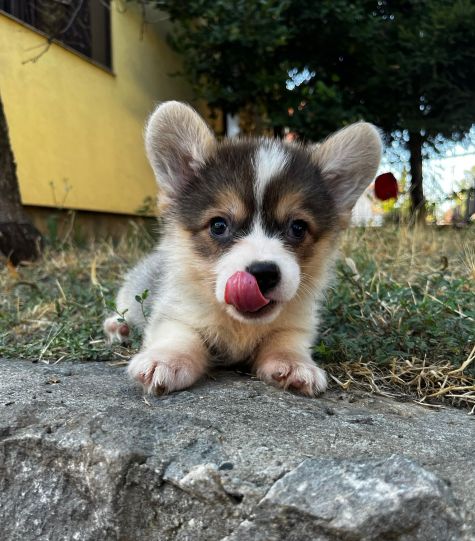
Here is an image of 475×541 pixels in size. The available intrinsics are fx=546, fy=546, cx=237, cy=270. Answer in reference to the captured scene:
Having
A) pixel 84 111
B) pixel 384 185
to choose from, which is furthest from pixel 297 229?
pixel 84 111

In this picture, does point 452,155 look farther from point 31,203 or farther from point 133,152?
point 31,203

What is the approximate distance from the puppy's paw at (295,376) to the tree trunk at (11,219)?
3639mm

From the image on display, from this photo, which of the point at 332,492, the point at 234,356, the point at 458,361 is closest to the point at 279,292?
the point at 234,356

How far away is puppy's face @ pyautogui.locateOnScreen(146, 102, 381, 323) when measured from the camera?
86.6 inches

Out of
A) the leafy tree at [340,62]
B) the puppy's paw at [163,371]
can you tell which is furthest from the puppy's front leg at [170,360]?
the leafy tree at [340,62]

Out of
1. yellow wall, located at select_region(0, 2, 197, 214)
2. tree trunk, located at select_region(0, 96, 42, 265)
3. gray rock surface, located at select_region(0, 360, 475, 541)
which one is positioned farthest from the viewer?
yellow wall, located at select_region(0, 2, 197, 214)

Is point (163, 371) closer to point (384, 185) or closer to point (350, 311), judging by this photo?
point (350, 311)

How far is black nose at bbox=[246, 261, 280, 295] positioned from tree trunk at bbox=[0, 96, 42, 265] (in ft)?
12.1

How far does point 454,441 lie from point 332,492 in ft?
1.94

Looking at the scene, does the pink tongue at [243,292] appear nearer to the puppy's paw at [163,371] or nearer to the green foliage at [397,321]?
the puppy's paw at [163,371]

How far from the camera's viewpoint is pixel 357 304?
3332 mm

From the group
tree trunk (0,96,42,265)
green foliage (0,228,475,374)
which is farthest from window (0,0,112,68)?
green foliage (0,228,475,374)

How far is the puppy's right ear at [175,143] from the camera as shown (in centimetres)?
269

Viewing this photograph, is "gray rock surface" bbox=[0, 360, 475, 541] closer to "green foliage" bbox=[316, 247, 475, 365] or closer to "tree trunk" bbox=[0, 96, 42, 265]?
"green foliage" bbox=[316, 247, 475, 365]
